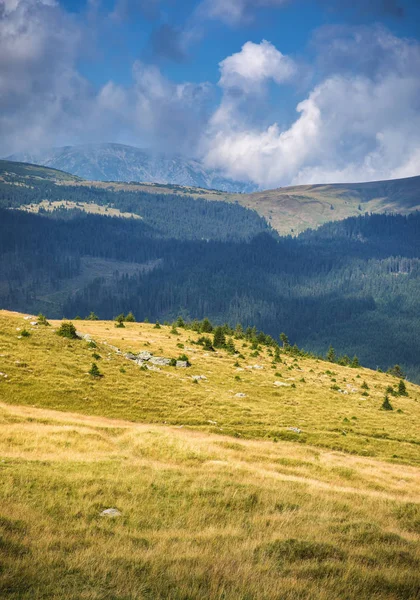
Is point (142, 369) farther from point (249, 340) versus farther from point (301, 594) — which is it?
point (249, 340)

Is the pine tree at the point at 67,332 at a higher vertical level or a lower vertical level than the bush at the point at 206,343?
higher

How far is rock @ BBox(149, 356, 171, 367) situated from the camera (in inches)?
1701

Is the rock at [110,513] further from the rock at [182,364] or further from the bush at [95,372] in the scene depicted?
the rock at [182,364]

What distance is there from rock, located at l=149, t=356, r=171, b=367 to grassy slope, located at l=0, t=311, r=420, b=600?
5401 millimetres

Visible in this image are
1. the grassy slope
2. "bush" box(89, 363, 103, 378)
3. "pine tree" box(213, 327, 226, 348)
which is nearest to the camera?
the grassy slope

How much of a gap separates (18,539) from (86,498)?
409 cm

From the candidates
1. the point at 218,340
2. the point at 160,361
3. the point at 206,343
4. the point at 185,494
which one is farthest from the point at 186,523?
the point at 218,340

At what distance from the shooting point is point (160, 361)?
43719mm

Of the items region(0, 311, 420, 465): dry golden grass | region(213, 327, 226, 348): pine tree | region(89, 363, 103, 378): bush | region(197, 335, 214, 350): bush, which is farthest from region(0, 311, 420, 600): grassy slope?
region(213, 327, 226, 348): pine tree

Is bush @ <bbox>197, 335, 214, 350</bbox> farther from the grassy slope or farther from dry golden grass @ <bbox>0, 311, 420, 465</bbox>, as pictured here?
the grassy slope

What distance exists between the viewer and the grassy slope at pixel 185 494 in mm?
9414

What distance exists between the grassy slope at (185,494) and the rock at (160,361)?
17.7 feet

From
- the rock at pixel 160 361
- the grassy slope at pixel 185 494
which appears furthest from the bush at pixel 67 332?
the rock at pixel 160 361

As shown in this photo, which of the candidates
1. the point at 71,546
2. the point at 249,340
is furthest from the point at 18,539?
the point at 249,340
